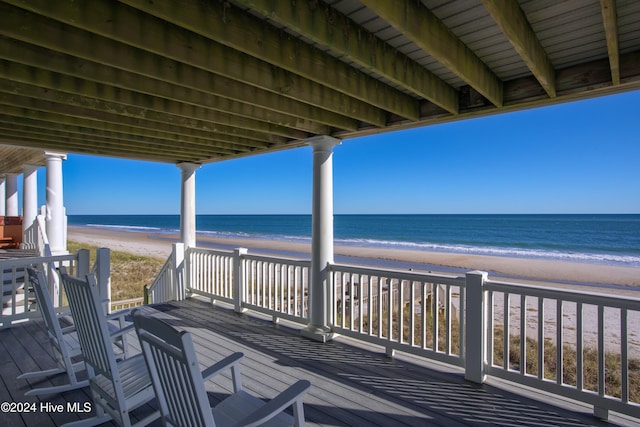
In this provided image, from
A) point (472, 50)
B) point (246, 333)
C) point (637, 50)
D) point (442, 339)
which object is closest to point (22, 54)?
point (472, 50)

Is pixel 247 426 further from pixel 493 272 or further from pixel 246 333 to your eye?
pixel 493 272

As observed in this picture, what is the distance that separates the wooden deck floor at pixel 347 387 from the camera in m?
2.36

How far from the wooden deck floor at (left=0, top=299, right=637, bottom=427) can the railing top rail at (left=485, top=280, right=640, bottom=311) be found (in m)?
0.79

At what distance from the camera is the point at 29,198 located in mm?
8469

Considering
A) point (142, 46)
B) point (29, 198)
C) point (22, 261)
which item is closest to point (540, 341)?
point (142, 46)

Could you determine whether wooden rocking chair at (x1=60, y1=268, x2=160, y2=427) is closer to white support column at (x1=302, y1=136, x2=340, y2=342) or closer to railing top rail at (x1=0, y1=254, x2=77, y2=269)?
white support column at (x1=302, y1=136, x2=340, y2=342)

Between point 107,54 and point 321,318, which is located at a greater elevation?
point 107,54

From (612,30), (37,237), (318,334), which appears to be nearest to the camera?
(612,30)

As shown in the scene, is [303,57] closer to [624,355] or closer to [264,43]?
[264,43]

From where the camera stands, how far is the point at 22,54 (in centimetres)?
202

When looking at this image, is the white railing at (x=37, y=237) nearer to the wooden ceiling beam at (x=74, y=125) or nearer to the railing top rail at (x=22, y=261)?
the railing top rail at (x=22, y=261)

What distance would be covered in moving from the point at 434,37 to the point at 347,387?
2534 millimetres

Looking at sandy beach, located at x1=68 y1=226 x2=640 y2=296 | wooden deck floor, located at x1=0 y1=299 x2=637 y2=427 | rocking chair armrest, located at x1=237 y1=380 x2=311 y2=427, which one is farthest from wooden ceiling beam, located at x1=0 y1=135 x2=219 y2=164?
sandy beach, located at x1=68 y1=226 x2=640 y2=296

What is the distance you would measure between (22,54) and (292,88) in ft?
5.30
